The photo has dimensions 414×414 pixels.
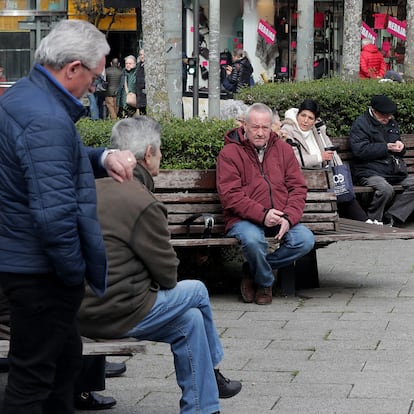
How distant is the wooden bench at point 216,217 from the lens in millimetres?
8531

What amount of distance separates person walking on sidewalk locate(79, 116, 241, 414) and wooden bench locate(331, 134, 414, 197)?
6491mm

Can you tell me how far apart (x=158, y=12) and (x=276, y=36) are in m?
20.4

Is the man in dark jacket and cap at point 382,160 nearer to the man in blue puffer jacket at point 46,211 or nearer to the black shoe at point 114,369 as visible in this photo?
the black shoe at point 114,369

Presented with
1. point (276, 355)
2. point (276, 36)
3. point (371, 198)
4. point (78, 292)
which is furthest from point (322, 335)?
point (276, 36)

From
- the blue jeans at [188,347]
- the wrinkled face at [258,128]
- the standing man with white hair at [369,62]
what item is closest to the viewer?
the blue jeans at [188,347]

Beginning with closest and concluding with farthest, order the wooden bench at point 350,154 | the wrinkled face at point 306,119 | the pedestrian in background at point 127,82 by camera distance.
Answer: the wrinkled face at point 306,119, the wooden bench at point 350,154, the pedestrian in background at point 127,82

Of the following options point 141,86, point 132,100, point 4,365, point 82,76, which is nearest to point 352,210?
point 4,365

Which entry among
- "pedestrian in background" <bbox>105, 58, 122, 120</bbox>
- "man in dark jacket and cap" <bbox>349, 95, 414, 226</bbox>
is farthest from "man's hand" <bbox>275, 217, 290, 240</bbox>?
"pedestrian in background" <bbox>105, 58, 122, 120</bbox>

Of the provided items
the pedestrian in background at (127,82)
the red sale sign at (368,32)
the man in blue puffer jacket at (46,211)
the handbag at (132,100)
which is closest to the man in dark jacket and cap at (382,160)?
the man in blue puffer jacket at (46,211)

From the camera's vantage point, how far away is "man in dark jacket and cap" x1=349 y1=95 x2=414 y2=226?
11.8 meters

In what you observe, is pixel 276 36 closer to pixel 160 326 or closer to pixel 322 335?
pixel 322 335

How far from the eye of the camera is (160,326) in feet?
17.3

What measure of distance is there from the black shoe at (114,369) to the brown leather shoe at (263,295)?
2.15 m

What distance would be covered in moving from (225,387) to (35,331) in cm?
163
